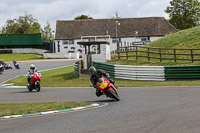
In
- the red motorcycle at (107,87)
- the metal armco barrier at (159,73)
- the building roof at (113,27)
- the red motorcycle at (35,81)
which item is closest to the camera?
→ the red motorcycle at (107,87)

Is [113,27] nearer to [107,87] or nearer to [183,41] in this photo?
[183,41]

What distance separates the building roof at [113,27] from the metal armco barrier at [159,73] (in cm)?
5797

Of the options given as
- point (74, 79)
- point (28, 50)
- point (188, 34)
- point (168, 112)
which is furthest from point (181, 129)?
point (28, 50)

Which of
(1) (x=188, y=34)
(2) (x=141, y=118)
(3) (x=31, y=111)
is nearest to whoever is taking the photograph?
(2) (x=141, y=118)

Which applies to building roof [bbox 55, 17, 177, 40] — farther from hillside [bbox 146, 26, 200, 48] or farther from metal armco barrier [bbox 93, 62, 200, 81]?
metal armco barrier [bbox 93, 62, 200, 81]

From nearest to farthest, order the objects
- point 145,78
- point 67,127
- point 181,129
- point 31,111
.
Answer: point 181,129 < point 67,127 < point 31,111 < point 145,78

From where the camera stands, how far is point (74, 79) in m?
29.6

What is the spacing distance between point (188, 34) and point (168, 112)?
3415cm

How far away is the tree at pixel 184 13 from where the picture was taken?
307 ft

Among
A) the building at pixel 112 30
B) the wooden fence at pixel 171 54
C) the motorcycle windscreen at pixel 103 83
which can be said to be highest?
the building at pixel 112 30

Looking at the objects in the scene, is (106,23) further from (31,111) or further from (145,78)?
(31,111)

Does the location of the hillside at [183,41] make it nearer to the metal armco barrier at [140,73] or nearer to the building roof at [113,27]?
the metal armco barrier at [140,73]

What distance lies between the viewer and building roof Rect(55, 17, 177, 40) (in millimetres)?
84312

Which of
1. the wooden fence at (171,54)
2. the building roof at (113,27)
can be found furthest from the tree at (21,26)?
the wooden fence at (171,54)
